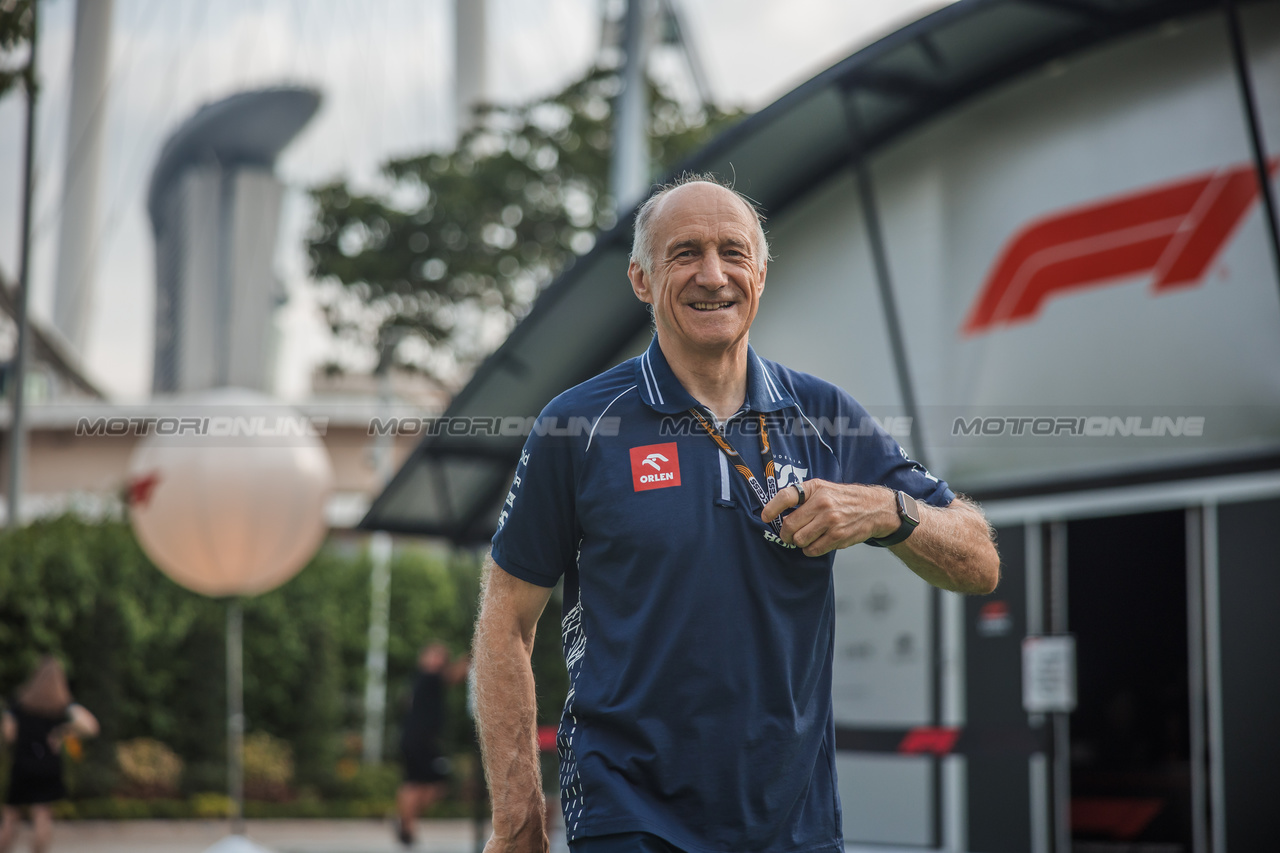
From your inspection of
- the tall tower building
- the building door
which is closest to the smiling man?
the building door

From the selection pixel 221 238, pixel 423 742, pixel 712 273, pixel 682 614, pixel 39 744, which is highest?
pixel 221 238

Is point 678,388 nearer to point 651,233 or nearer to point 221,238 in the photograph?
point 651,233

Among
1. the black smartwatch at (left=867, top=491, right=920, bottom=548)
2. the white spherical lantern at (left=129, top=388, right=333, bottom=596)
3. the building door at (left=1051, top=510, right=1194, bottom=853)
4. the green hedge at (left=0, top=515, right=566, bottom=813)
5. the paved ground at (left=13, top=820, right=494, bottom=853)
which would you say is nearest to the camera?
the black smartwatch at (left=867, top=491, right=920, bottom=548)

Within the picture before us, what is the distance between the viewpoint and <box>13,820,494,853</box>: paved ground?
13.6 metres

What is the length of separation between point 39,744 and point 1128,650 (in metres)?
9.36

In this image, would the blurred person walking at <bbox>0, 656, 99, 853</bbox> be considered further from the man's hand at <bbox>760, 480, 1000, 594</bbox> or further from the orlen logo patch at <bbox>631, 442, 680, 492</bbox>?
the man's hand at <bbox>760, 480, 1000, 594</bbox>

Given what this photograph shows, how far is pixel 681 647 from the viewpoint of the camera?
2.07 meters

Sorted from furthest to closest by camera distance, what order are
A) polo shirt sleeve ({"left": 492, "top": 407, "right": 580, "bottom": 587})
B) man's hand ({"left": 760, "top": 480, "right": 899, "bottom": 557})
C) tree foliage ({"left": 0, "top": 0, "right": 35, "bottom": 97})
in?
1. tree foliage ({"left": 0, "top": 0, "right": 35, "bottom": 97})
2. polo shirt sleeve ({"left": 492, "top": 407, "right": 580, "bottom": 587})
3. man's hand ({"left": 760, "top": 480, "right": 899, "bottom": 557})

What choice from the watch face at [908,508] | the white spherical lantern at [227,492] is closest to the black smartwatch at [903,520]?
the watch face at [908,508]

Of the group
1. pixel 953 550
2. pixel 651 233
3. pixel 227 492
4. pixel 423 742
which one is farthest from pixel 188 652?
pixel 953 550

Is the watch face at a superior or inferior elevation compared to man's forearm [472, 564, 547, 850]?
superior

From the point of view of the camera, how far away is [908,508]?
2.15m

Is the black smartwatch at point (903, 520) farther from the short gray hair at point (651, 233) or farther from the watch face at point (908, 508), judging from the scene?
the short gray hair at point (651, 233)

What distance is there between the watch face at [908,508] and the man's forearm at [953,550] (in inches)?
0.7
